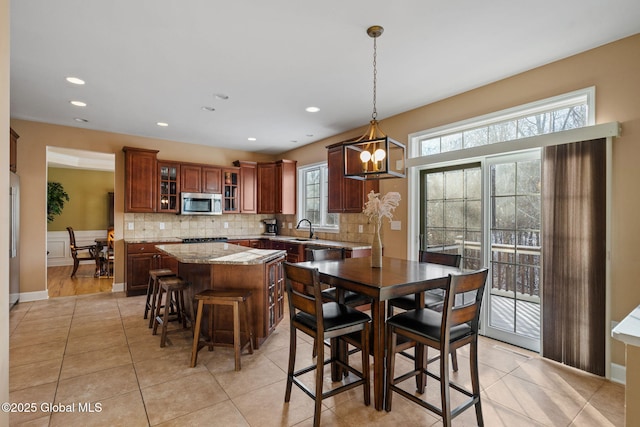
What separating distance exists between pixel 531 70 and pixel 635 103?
0.90 metres

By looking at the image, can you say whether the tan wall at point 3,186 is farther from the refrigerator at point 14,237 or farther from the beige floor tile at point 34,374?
the refrigerator at point 14,237

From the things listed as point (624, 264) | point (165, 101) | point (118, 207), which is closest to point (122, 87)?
point (165, 101)

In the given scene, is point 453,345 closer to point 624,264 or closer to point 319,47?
point 624,264

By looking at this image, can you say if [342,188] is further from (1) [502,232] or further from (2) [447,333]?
(2) [447,333]

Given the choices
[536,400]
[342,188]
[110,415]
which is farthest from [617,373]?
[110,415]

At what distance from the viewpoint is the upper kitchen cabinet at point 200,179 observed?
5.96 metres

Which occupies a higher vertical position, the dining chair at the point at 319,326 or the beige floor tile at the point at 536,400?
the dining chair at the point at 319,326

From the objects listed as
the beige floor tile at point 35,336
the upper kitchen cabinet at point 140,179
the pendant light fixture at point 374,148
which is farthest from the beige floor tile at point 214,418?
the upper kitchen cabinet at point 140,179

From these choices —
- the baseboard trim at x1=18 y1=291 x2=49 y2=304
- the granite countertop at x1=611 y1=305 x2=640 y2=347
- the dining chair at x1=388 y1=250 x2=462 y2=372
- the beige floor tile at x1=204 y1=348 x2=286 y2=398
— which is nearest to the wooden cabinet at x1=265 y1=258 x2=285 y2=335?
the beige floor tile at x1=204 y1=348 x2=286 y2=398

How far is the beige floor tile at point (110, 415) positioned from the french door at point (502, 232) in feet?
11.0

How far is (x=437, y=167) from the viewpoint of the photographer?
4070 mm

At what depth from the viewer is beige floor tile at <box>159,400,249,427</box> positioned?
2.04 meters

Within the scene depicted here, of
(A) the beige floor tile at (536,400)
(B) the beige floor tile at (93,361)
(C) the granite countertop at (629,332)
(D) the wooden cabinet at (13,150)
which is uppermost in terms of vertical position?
(D) the wooden cabinet at (13,150)

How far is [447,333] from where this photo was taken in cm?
187
